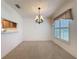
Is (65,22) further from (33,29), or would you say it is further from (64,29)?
(33,29)

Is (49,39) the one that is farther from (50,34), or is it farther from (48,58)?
(48,58)

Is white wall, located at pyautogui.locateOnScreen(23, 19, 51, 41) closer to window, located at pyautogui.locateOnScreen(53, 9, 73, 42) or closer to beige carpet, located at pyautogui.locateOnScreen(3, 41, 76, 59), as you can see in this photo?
window, located at pyautogui.locateOnScreen(53, 9, 73, 42)

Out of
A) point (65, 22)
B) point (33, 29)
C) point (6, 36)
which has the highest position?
point (65, 22)

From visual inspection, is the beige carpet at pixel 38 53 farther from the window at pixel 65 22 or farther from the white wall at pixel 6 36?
the window at pixel 65 22

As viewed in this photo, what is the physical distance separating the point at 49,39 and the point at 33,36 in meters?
1.81

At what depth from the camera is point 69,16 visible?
5016 millimetres

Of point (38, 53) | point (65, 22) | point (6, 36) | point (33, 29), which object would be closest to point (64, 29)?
point (65, 22)

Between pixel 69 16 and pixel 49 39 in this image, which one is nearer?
pixel 69 16

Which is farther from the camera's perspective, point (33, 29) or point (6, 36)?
point (33, 29)

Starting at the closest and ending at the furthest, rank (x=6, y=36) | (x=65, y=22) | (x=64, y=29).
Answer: (x=6, y=36) → (x=65, y=22) → (x=64, y=29)

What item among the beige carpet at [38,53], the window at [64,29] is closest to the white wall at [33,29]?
the window at [64,29]

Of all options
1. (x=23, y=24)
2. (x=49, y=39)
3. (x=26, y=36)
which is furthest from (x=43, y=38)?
(x=23, y=24)

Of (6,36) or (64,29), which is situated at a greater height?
(64,29)

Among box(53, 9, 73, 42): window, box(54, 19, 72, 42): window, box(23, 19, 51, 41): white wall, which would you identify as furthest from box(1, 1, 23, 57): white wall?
box(23, 19, 51, 41): white wall
